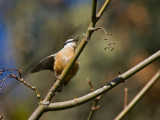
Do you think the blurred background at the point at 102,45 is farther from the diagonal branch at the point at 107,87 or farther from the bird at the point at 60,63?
the diagonal branch at the point at 107,87

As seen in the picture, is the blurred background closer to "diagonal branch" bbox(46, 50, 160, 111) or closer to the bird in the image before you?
the bird

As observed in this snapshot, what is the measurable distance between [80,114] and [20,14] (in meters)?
2.78

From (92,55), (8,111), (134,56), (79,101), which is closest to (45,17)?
(92,55)

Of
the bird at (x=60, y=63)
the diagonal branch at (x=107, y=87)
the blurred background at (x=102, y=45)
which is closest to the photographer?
the diagonal branch at (x=107, y=87)

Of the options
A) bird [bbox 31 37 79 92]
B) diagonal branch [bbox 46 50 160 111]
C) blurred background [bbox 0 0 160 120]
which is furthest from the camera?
blurred background [bbox 0 0 160 120]

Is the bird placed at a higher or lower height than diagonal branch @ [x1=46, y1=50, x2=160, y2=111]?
higher

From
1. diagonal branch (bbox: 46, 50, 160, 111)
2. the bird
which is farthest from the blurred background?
diagonal branch (bbox: 46, 50, 160, 111)

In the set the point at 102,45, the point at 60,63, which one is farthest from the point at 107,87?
the point at 102,45

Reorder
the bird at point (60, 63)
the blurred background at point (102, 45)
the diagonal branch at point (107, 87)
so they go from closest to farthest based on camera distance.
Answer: the diagonal branch at point (107, 87) → the bird at point (60, 63) → the blurred background at point (102, 45)

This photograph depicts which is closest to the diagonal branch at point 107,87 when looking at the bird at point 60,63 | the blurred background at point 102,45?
the bird at point 60,63

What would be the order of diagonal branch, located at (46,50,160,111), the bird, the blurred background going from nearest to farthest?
diagonal branch, located at (46,50,160,111) < the bird < the blurred background

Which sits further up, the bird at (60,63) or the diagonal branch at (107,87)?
the bird at (60,63)

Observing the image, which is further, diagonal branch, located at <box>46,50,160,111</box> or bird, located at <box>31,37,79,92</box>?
bird, located at <box>31,37,79,92</box>

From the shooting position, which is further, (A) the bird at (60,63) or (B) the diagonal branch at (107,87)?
(A) the bird at (60,63)
